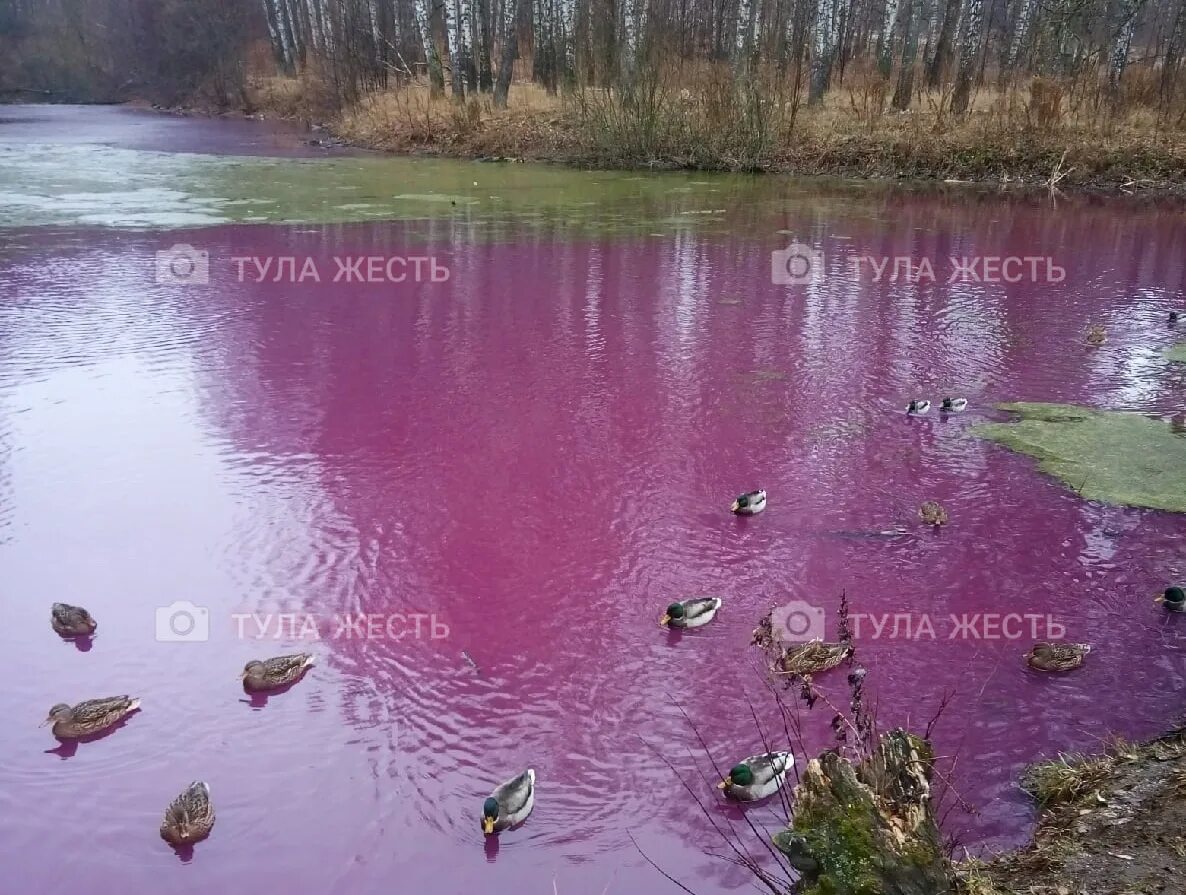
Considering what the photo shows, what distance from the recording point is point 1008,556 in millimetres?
4852

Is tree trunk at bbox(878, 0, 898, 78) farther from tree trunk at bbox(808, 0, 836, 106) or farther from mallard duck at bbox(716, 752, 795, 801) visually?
mallard duck at bbox(716, 752, 795, 801)

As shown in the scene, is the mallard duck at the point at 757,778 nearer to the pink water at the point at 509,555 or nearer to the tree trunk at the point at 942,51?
the pink water at the point at 509,555

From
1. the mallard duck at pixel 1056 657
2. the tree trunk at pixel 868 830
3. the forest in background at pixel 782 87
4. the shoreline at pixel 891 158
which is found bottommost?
the mallard duck at pixel 1056 657

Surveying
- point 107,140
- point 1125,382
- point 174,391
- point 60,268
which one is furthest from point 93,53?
point 1125,382

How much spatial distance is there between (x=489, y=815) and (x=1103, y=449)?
471 centimetres

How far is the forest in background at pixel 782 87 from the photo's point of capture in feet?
57.6

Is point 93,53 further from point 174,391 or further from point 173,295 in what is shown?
point 174,391

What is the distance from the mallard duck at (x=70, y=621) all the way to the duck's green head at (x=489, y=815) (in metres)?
2.15

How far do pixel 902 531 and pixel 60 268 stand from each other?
9.16 metres

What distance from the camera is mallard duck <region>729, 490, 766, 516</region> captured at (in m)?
5.14

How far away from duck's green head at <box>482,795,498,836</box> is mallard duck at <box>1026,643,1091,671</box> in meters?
2.29

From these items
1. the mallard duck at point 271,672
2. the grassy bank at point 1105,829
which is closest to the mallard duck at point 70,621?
the mallard duck at point 271,672

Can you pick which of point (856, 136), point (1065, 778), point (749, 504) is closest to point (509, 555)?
point (749, 504)

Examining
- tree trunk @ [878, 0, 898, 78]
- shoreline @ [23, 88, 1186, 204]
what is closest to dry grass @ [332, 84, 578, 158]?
shoreline @ [23, 88, 1186, 204]
